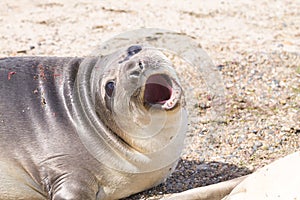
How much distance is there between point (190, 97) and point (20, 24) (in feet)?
7.63

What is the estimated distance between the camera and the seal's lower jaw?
3459mm

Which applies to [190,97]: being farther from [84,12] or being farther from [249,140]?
[84,12]

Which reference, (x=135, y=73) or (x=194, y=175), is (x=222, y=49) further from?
(x=135, y=73)

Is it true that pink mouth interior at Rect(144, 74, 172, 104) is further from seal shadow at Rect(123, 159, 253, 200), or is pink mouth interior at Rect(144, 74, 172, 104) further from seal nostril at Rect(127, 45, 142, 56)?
seal shadow at Rect(123, 159, 253, 200)

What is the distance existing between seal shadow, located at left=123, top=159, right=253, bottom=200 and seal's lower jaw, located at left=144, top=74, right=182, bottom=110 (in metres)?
0.61

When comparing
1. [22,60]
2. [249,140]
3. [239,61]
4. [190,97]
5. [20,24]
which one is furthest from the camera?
[20,24]

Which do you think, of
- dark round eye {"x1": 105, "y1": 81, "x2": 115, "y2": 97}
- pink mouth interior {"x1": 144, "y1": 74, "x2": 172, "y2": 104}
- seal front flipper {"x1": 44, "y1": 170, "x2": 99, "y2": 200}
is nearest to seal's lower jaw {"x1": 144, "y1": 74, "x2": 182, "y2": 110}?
pink mouth interior {"x1": 144, "y1": 74, "x2": 172, "y2": 104}

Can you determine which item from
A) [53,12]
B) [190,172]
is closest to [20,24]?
[53,12]

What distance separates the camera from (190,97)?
5.14 m

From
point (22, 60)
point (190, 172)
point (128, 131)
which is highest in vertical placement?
point (22, 60)

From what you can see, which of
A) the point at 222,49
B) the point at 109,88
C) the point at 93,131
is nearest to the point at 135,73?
the point at 109,88

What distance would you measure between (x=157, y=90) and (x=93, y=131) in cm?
49

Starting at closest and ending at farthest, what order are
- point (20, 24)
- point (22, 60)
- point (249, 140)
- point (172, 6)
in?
point (22, 60) < point (249, 140) < point (20, 24) < point (172, 6)

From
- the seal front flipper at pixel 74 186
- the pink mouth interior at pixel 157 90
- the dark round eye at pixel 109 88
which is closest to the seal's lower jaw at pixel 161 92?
the pink mouth interior at pixel 157 90
